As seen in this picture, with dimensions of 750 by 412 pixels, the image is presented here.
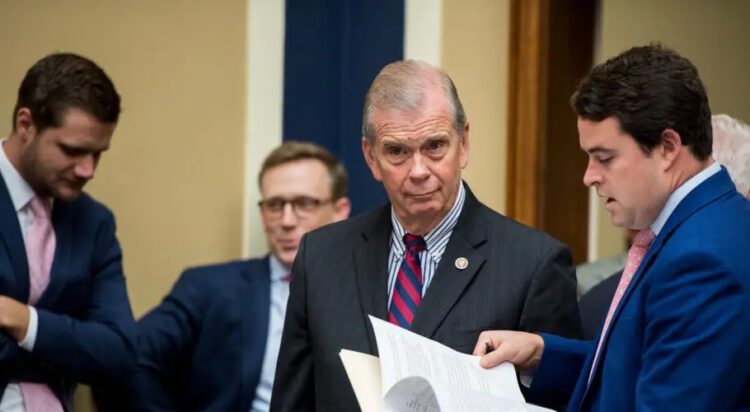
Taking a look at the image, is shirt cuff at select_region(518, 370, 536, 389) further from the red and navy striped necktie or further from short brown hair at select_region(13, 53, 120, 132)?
short brown hair at select_region(13, 53, 120, 132)

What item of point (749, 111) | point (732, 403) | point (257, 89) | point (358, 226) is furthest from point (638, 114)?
point (257, 89)

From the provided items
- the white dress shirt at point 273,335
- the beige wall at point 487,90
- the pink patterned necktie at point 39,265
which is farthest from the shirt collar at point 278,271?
the pink patterned necktie at point 39,265

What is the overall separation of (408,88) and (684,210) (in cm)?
74

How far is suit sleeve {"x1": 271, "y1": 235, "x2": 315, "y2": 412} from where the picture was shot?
289 cm

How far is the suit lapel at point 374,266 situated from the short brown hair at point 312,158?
1.69m

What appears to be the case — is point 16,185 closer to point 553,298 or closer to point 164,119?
point 164,119

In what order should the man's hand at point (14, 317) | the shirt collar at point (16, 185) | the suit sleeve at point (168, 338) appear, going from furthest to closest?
the suit sleeve at point (168, 338) → the shirt collar at point (16, 185) → the man's hand at point (14, 317)

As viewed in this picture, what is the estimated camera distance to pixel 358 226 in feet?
9.79

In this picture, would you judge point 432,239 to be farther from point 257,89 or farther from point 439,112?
point 257,89

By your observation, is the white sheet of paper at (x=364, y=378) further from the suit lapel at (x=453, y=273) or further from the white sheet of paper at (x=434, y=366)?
the suit lapel at (x=453, y=273)

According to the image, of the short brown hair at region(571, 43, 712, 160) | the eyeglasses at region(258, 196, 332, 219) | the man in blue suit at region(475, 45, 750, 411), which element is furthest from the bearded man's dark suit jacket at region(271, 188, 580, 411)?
the eyeglasses at region(258, 196, 332, 219)

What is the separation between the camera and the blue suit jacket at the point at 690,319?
7.15 ft

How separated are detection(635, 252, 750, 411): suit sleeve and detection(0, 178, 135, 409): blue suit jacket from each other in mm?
1759

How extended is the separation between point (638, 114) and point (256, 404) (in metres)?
2.30
